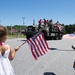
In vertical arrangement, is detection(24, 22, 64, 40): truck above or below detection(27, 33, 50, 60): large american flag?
below

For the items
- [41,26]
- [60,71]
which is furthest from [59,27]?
[60,71]

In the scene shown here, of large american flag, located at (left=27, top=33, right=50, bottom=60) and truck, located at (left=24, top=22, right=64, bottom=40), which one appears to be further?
truck, located at (left=24, top=22, right=64, bottom=40)

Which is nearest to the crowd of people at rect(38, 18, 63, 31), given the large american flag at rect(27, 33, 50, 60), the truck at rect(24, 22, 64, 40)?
the truck at rect(24, 22, 64, 40)

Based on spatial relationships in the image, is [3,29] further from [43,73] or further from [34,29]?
[34,29]

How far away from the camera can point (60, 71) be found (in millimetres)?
9367

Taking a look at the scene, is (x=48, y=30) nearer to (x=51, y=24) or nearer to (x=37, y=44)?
(x=51, y=24)

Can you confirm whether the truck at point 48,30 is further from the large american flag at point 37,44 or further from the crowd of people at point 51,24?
the large american flag at point 37,44

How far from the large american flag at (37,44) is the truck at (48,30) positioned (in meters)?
27.7

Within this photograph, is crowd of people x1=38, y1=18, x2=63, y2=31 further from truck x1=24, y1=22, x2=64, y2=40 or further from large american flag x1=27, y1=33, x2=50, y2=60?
large american flag x1=27, y1=33, x2=50, y2=60

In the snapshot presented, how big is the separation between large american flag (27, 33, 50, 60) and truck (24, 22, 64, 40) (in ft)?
90.9

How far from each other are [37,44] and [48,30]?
2928 centimetres

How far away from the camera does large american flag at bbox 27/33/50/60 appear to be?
5.70m

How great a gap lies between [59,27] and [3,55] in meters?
32.9

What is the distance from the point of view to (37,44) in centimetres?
580
